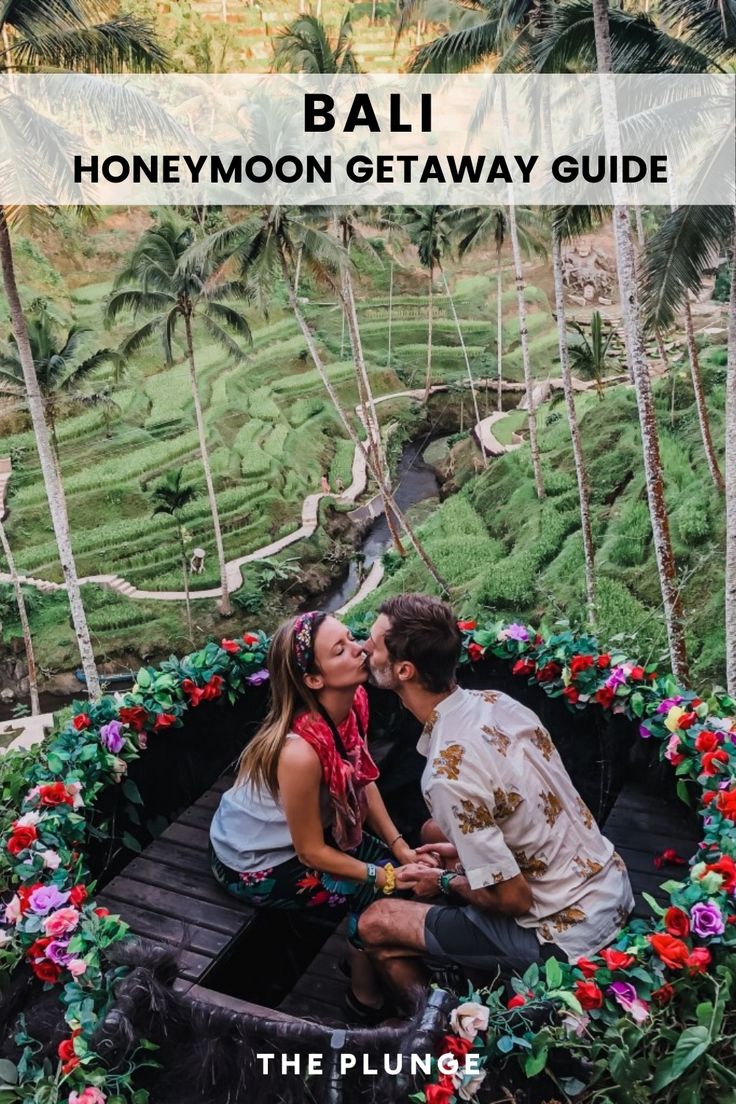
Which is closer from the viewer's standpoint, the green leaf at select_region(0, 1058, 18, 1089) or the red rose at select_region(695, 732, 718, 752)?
the green leaf at select_region(0, 1058, 18, 1089)

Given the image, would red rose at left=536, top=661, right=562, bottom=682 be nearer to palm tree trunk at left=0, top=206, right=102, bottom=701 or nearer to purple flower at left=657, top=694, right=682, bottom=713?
purple flower at left=657, top=694, right=682, bottom=713

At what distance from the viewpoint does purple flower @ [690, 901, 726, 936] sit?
1742 millimetres

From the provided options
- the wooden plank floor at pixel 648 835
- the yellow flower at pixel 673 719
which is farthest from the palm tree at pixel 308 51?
the wooden plank floor at pixel 648 835

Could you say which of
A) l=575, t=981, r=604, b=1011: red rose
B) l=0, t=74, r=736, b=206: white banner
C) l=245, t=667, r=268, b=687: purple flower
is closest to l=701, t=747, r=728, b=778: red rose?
l=575, t=981, r=604, b=1011: red rose

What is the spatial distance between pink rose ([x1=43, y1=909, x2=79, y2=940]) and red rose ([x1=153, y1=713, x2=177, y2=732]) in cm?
83

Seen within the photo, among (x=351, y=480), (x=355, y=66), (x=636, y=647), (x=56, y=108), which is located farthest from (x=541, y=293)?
(x=636, y=647)

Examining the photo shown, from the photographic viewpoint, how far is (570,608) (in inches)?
480

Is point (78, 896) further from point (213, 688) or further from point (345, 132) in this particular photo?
point (345, 132)

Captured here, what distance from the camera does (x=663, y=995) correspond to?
1695mm

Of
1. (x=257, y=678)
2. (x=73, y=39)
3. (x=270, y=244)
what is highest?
(x=73, y=39)

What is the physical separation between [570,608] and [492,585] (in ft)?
5.07

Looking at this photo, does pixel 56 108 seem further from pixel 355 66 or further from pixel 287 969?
pixel 287 969

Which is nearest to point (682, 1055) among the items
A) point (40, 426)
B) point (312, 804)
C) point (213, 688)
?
point (312, 804)

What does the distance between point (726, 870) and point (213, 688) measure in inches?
60.2
